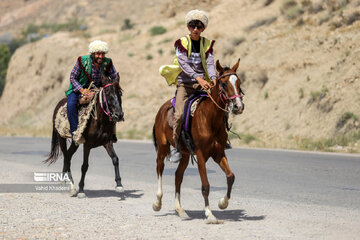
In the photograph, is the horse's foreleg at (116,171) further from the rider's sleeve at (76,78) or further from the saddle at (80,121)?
the rider's sleeve at (76,78)

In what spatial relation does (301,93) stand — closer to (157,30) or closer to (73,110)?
(73,110)

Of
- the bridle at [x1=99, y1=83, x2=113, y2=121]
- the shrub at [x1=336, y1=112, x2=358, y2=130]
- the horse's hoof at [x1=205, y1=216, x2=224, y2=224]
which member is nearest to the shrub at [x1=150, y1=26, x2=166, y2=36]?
the shrub at [x1=336, y1=112, x2=358, y2=130]

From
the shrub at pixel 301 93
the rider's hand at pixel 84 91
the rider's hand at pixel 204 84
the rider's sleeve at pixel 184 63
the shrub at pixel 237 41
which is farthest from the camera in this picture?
the shrub at pixel 237 41

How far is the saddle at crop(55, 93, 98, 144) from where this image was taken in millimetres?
11500

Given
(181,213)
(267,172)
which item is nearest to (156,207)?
(181,213)

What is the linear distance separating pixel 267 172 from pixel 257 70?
66.3ft

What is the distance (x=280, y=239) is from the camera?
7.20m

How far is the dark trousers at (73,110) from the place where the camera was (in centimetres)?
1180

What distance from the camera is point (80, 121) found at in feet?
38.2

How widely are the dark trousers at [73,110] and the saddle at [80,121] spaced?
0.11 m

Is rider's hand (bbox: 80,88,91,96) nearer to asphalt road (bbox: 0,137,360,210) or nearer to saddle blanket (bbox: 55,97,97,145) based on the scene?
saddle blanket (bbox: 55,97,97,145)

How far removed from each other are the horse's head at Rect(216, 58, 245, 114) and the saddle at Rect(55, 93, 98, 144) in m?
3.83

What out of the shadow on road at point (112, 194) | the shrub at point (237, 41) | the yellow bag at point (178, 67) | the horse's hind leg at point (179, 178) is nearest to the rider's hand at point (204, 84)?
the yellow bag at point (178, 67)

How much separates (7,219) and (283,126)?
20.6 meters
